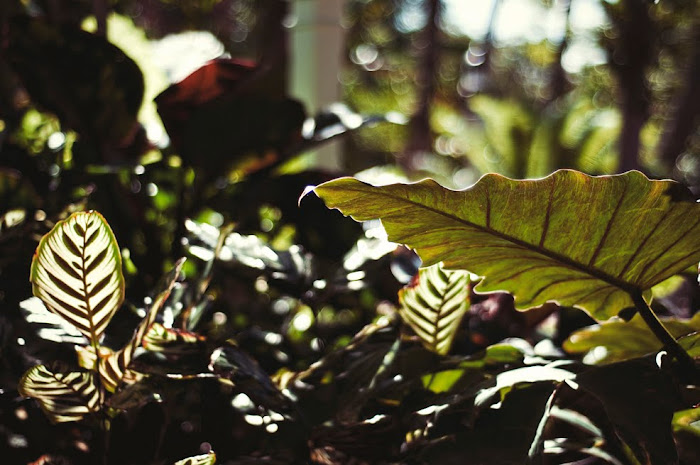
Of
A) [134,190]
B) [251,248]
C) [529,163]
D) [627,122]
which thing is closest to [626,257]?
[251,248]

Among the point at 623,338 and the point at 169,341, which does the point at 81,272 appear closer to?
the point at 169,341

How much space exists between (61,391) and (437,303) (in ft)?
1.09

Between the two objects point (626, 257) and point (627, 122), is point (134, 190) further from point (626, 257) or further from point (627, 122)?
point (627, 122)

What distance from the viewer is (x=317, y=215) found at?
85cm

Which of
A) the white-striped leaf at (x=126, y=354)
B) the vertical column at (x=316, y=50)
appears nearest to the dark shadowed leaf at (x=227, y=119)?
the white-striped leaf at (x=126, y=354)

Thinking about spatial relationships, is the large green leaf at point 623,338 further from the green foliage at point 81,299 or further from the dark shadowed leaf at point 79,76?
the dark shadowed leaf at point 79,76

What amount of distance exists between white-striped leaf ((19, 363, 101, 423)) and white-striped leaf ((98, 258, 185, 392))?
0.01 metres

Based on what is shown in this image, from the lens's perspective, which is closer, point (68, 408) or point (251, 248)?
point (68, 408)

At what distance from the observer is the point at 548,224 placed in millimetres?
489

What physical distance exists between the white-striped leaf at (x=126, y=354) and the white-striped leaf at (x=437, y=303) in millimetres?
226

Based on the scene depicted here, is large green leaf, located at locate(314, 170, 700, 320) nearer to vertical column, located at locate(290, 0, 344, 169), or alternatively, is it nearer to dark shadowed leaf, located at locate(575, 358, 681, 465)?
dark shadowed leaf, located at locate(575, 358, 681, 465)

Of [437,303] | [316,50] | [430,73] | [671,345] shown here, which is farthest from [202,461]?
[430,73]

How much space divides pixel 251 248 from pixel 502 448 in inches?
12.7

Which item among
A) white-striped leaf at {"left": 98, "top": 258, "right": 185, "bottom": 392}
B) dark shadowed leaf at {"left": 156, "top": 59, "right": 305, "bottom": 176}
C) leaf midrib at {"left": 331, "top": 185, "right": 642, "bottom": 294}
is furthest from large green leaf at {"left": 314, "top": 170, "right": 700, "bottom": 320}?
dark shadowed leaf at {"left": 156, "top": 59, "right": 305, "bottom": 176}
